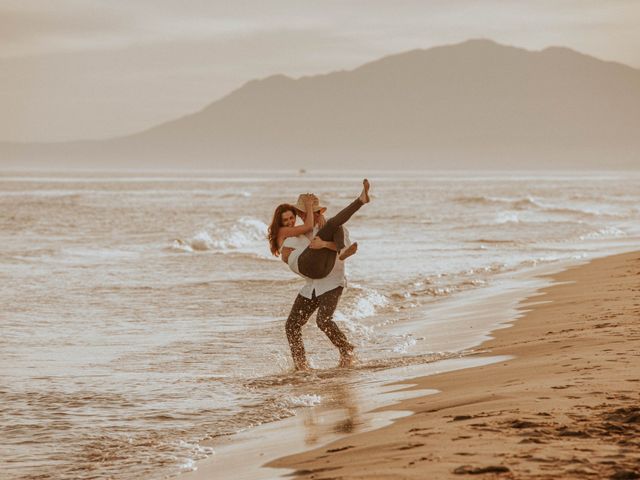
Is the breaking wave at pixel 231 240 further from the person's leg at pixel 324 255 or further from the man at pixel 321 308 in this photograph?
the person's leg at pixel 324 255

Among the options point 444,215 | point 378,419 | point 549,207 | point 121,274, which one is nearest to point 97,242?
point 121,274

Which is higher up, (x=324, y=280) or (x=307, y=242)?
(x=307, y=242)

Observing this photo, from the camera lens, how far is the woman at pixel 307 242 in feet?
29.8

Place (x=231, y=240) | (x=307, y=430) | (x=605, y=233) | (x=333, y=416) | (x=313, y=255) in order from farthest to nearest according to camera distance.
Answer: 1. (x=605, y=233)
2. (x=231, y=240)
3. (x=313, y=255)
4. (x=333, y=416)
5. (x=307, y=430)

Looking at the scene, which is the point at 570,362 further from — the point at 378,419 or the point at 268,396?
the point at 268,396

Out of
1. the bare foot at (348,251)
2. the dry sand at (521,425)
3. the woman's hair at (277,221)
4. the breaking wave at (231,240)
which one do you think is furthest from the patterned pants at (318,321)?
the breaking wave at (231,240)

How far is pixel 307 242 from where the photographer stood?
9188 millimetres

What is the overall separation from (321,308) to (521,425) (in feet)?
12.8

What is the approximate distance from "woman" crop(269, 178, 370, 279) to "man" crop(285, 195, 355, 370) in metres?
0.09

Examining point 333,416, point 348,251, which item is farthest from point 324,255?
point 333,416

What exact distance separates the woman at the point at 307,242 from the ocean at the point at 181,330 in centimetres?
94

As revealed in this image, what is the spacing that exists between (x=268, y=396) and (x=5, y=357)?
323 centimetres

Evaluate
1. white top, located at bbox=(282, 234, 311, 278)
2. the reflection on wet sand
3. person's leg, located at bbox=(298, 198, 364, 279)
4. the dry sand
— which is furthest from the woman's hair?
the dry sand

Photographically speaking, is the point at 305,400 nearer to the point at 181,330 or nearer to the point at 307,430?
the point at 307,430
